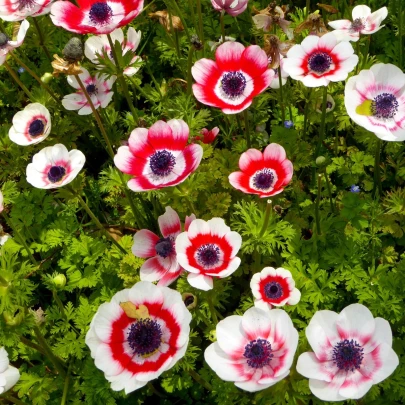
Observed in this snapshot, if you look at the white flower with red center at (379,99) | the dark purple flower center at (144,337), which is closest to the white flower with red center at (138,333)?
the dark purple flower center at (144,337)

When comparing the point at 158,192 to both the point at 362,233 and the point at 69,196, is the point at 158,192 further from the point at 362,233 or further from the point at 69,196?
the point at 362,233

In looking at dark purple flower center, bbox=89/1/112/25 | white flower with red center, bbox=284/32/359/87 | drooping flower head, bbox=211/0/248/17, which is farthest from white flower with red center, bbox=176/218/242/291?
drooping flower head, bbox=211/0/248/17

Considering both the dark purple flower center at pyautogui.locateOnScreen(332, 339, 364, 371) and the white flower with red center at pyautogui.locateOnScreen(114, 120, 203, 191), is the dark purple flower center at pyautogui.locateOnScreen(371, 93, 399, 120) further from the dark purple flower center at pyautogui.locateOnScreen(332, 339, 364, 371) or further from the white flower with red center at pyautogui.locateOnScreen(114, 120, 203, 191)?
the dark purple flower center at pyautogui.locateOnScreen(332, 339, 364, 371)

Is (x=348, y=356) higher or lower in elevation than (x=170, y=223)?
higher

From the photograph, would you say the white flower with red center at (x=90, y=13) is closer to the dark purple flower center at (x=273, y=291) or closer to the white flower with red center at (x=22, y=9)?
the white flower with red center at (x=22, y=9)

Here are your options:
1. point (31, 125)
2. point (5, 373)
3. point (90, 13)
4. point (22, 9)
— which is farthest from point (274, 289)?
point (22, 9)

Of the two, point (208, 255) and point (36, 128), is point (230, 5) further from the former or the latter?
point (208, 255)

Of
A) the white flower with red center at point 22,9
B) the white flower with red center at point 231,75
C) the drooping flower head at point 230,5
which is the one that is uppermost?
the white flower with red center at point 22,9
